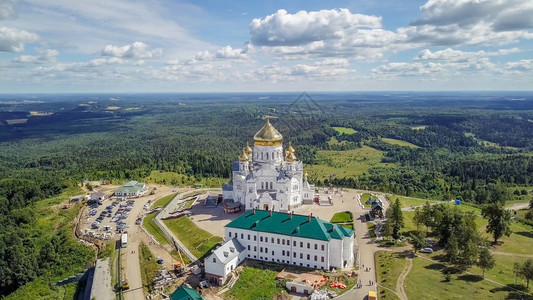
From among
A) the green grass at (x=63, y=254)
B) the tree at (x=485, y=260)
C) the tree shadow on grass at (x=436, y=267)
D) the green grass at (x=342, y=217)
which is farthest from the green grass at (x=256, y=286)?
the tree at (x=485, y=260)

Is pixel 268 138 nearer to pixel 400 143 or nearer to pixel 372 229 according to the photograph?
pixel 372 229

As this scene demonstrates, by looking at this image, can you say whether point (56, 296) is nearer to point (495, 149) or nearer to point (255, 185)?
point (255, 185)

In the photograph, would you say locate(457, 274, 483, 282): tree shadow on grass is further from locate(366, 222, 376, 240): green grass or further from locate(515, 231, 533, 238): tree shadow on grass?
locate(515, 231, 533, 238): tree shadow on grass

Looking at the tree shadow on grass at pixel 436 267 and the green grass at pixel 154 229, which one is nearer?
the tree shadow on grass at pixel 436 267

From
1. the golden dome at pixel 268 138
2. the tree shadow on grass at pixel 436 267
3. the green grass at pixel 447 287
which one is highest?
the golden dome at pixel 268 138

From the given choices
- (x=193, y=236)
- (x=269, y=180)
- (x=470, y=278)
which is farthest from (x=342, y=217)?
(x=193, y=236)

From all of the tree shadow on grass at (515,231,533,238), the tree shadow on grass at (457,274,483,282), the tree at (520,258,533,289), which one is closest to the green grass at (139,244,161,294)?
the tree shadow on grass at (457,274,483,282)

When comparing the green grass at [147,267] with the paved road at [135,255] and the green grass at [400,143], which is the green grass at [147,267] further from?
the green grass at [400,143]
